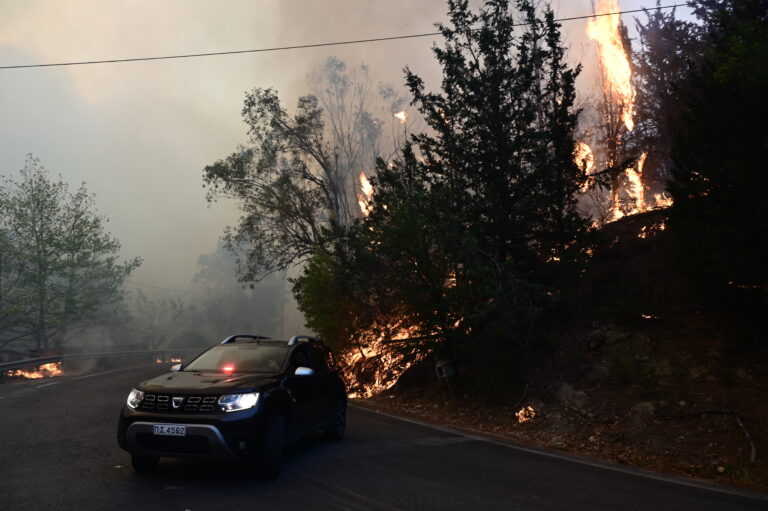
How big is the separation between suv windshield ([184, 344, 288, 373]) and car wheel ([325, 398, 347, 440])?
180 cm

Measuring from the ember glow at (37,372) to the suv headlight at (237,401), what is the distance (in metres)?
18.8

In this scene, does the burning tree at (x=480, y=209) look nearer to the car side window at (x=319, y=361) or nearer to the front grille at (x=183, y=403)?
the car side window at (x=319, y=361)

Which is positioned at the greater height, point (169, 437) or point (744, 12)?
point (744, 12)

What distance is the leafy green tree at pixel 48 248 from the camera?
34.5 m

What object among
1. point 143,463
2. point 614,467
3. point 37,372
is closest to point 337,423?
point 143,463

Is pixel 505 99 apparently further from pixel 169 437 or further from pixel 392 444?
pixel 169 437

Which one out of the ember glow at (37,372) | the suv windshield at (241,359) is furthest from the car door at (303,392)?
the ember glow at (37,372)

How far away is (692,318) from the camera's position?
1223cm

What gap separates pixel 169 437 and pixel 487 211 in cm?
1095

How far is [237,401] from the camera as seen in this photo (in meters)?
5.78

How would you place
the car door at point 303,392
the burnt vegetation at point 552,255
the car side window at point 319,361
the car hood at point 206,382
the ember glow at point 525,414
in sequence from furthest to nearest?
the ember glow at point 525,414 < the burnt vegetation at point 552,255 < the car side window at point 319,361 < the car door at point 303,392 < the car hood at point 206,382

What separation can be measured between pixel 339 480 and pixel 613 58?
27056mm

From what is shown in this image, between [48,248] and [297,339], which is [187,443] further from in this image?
[48,248]

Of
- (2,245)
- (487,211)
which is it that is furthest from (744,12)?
(2,245)
